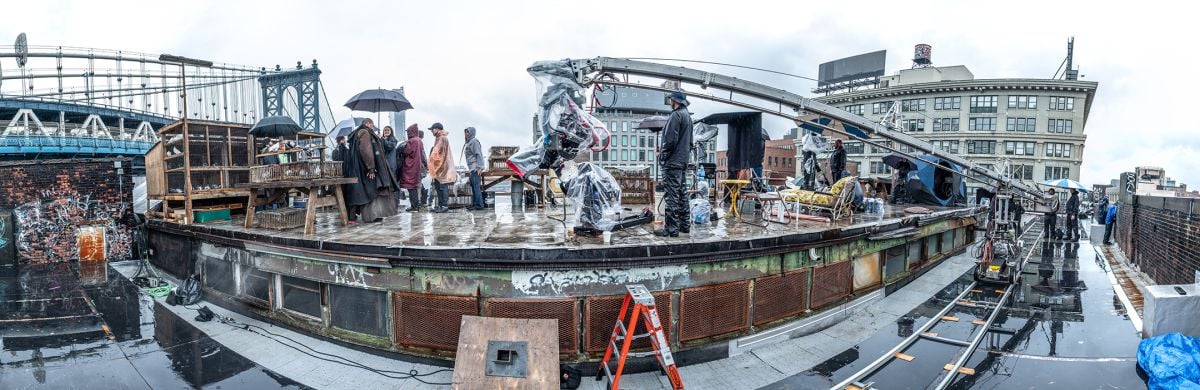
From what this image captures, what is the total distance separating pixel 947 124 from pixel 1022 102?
783 centimetres

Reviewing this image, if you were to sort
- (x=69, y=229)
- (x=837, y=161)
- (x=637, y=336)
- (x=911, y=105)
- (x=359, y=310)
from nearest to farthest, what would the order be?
1. (x=637, y=336)
2. (x=359, y=310)
3. (x=69, y=229)
4. (x=837, y=161)
5. (x=911, y=105)

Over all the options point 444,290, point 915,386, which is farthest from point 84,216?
point 915,386

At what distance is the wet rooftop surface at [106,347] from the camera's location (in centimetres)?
575

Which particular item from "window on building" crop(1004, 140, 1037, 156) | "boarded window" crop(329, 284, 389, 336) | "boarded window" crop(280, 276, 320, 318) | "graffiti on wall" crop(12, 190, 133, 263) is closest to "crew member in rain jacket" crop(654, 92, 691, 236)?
"boarded window" crop(329, 284, 389, 336)

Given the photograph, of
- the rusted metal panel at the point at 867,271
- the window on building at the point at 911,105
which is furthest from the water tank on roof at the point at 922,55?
the rusted metal panel at the point at 867,271

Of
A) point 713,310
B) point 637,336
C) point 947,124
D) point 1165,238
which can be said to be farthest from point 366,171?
Result: point 947,124

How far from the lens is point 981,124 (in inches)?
2301

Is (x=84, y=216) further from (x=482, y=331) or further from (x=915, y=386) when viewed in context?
(x=915, y=386)

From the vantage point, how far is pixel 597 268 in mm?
6008

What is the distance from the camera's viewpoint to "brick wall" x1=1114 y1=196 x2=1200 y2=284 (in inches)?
348

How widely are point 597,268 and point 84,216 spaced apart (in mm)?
15248

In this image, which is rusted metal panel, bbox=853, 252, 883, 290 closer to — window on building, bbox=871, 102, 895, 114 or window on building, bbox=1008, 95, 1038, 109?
window on building, bbox=871, 102, 895, 114

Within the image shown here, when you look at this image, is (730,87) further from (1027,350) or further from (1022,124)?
(1022,124)

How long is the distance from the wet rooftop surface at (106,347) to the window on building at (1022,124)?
7463 centimetres
